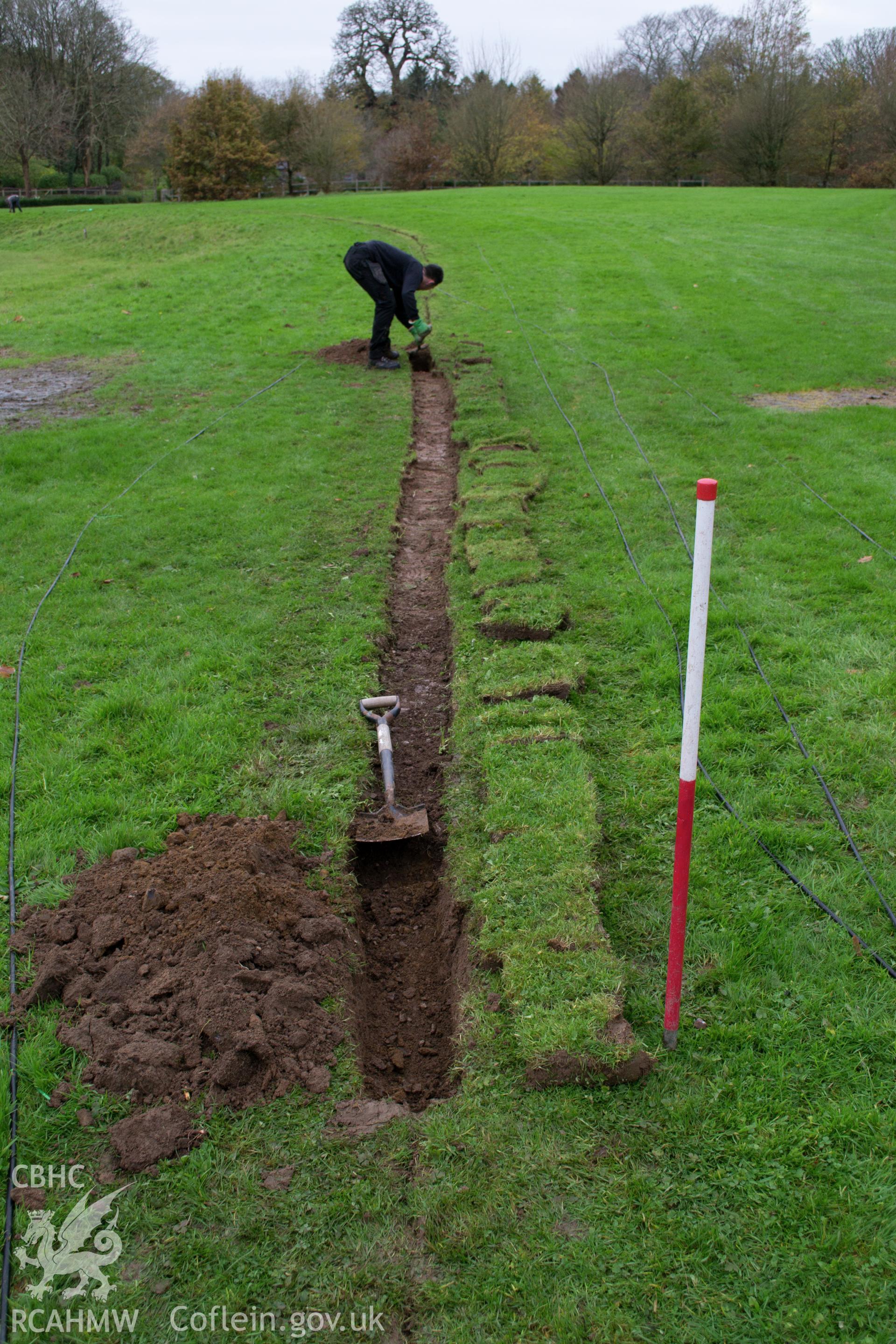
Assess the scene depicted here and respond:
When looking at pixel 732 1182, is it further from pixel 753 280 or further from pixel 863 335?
pixel 753 280

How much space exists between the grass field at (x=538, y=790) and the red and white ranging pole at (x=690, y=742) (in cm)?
25

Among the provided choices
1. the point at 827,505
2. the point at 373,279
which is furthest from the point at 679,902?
the point at 373,279

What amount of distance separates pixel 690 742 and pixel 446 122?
177ft

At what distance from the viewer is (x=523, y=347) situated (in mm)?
13750

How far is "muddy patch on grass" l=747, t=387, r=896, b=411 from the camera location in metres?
10.7

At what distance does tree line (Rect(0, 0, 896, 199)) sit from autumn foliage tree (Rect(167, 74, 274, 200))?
7 cm

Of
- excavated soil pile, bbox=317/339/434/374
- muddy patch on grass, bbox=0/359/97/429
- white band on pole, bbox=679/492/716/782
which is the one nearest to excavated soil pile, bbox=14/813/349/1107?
white band on pole, bbox=679/492/716/782

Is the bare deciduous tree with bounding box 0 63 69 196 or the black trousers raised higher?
the bare deciduous tree with bounding box 0 63 69 196

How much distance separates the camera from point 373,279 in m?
11.7

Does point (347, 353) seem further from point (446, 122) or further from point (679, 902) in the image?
point (446, 122)

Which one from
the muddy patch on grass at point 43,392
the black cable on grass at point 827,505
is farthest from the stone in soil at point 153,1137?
the muddy patch on grass at point 43,392

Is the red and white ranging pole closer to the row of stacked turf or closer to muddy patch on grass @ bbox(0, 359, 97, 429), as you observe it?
the row of stacked turf

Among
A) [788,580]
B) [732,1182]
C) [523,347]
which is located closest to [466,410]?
[523,347]

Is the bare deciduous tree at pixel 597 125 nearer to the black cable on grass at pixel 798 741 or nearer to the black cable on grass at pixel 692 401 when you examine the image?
the black cable on grass at pixel 692 401
